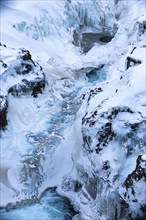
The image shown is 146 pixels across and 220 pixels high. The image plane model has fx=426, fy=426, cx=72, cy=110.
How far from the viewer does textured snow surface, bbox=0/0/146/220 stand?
802 cm

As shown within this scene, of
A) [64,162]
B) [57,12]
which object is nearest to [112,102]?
[64,162]

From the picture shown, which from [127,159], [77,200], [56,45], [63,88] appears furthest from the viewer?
[56,45]

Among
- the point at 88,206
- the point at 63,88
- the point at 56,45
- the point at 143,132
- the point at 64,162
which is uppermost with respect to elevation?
the point at 56,45

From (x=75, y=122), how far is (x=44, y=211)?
2449 millimetres

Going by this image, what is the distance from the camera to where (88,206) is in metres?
8.43

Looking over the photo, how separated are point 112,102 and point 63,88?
13.8ft

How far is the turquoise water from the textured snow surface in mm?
179

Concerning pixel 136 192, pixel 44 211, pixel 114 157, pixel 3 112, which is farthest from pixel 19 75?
pixel 136 192

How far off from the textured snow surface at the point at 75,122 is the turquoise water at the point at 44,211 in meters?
0.18

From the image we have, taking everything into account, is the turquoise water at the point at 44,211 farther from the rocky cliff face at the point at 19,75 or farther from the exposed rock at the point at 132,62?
the exposed rock at the point at 132,62

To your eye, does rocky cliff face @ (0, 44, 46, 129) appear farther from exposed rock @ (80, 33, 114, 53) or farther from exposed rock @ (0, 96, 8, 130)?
exposed rock @ (80, 33, 114, 53)

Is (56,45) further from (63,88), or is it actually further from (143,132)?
(143,132)

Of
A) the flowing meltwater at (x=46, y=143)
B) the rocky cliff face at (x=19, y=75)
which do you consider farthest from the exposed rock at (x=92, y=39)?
the rocky cliff face at (x=19, y=75)

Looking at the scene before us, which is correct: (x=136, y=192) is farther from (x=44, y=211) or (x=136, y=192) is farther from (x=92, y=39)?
(x=92, y=39)
